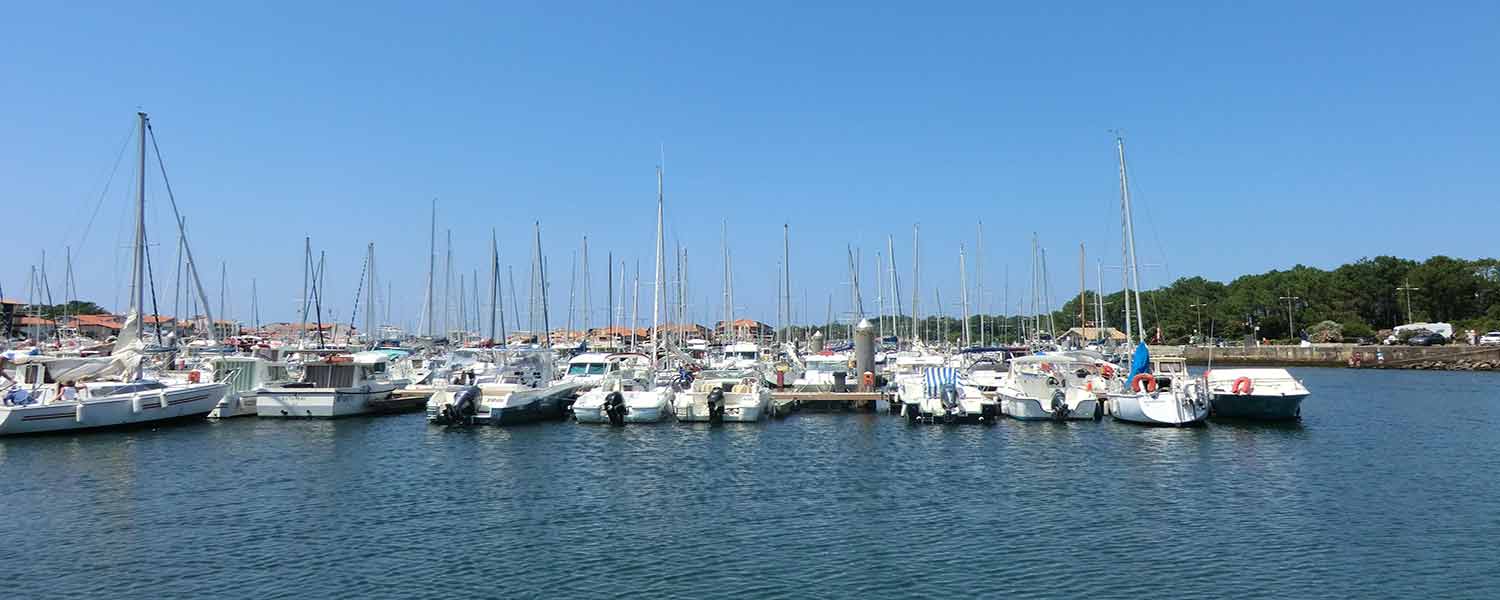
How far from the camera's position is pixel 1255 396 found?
4262 cm

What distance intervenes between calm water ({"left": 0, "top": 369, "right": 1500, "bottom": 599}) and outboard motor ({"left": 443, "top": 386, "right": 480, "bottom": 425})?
216 cm

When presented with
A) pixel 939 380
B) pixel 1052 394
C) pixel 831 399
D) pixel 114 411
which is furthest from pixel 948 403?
pixel 114 411

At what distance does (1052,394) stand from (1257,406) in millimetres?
8644

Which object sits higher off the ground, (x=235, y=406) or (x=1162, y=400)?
(x=235, y=406)

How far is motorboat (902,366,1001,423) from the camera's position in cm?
4403

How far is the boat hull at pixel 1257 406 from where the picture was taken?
42.7m

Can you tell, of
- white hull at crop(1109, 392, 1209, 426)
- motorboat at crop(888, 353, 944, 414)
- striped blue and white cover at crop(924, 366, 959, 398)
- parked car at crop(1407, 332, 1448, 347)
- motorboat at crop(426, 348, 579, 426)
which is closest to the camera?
white hull at crop(1109, 392, 1209, 426)

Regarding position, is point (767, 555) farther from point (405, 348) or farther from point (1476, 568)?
point (405, 348)

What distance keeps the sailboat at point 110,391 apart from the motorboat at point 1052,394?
37.1 meters

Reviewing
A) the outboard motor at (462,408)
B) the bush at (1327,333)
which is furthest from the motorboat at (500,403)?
the bush at (1327,333)

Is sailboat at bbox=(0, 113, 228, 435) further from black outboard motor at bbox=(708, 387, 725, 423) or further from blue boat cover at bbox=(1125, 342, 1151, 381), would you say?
blue boat cover at bbox=(1125, 342, 1151, 381)

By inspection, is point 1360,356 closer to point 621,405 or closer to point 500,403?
point 621,405

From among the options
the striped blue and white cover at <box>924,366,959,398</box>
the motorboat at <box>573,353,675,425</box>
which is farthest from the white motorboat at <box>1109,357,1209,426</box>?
the motorboat at <box>573,353,675,425</box>

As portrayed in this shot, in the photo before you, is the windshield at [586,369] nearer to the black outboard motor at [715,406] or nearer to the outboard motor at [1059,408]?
the black outboard motor at [715,406]
